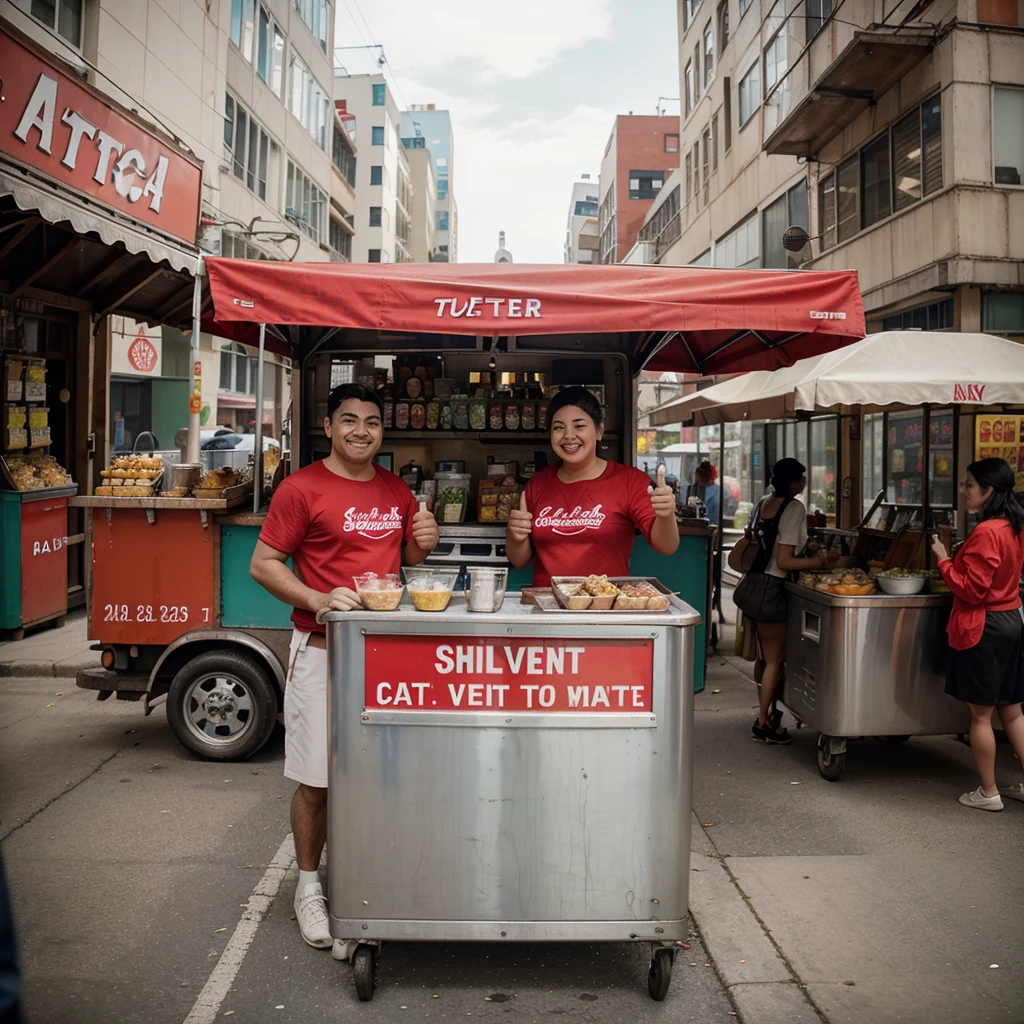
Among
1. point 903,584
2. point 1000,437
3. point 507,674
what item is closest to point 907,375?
point 903,584

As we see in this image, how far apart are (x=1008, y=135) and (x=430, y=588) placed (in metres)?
13.9

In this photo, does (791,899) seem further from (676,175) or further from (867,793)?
(676,175)

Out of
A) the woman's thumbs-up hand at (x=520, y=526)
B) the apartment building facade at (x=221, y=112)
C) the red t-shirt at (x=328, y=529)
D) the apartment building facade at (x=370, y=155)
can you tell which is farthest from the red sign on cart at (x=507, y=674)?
the apartment building facade at (x=370, y=155)

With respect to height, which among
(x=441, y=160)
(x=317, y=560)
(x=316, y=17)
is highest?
(x=441, y=160)

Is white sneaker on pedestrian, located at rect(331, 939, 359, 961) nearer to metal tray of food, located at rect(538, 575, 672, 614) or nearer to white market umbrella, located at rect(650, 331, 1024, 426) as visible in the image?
metal tray of food, located at rect(538, 575, 672, 614)

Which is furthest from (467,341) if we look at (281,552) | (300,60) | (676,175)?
(676,175)

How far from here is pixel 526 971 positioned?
3562 mm

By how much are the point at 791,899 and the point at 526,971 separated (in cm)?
136

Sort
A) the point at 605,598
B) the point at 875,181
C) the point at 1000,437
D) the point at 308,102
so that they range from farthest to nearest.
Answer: the point at 308,102 < the point at 875,181 < the point at 1000,437 < the point at 605,598

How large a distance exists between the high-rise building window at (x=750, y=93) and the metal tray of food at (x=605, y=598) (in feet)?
75.6

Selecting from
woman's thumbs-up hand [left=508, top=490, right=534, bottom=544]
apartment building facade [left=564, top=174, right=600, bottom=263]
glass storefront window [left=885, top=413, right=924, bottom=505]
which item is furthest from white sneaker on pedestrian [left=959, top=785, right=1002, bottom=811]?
apartment building facade [left=564, top=174, right=600, bottom=263]

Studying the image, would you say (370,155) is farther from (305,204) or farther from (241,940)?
(241,940)

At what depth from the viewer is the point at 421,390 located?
7414 millimetres

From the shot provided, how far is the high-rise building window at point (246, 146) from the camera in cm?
2205
